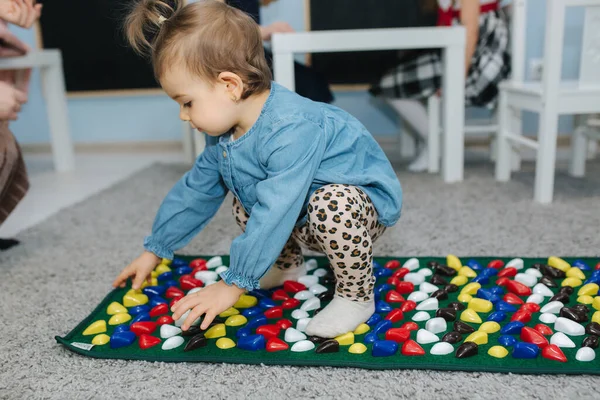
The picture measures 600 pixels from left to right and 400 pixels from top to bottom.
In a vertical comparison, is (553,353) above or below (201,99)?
below

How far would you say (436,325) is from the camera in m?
0.85

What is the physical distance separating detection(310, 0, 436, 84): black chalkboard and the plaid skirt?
1.48ft

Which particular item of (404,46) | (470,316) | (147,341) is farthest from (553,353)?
(404,46)

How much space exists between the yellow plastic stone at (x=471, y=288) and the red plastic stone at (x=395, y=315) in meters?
0.14

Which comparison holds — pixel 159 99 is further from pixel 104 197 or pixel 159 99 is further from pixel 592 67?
pixel 592 67

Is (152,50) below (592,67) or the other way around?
the other way around

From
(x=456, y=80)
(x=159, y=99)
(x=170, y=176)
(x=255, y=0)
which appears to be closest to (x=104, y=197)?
(x=170, y=176)

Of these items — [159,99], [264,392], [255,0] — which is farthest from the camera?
[159,99]

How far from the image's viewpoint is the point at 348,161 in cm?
90

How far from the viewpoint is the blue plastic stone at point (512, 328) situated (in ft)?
2.72

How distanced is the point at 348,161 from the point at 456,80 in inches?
42.7

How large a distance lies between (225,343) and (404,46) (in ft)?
4.06

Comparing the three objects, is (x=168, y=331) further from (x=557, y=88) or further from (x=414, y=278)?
(x=557, y=88)

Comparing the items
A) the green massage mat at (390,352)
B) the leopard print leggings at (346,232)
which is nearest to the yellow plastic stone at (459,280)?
the green massage mat at (390,352)
